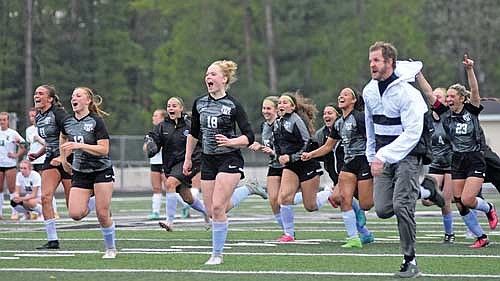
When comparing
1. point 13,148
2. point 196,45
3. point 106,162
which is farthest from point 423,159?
point 196,45

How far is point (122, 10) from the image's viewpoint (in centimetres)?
6700

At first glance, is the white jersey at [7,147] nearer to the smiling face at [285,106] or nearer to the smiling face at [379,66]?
the smiling face at [285,106]

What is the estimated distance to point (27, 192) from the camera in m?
23.5

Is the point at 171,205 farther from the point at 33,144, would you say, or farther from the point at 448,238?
the point at 33,144

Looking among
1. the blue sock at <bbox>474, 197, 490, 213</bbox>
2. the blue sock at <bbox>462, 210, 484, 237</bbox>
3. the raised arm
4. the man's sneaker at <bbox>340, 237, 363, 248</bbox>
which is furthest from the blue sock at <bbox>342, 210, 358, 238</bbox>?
the raised arm

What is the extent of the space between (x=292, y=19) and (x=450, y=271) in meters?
56.1

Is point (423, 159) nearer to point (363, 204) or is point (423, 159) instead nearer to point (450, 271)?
point (450, 271)

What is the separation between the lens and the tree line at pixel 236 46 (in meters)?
62.0

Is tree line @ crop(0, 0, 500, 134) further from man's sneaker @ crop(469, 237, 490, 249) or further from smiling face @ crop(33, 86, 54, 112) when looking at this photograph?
man's sneaker @ crop(469, 237, 490, 249)

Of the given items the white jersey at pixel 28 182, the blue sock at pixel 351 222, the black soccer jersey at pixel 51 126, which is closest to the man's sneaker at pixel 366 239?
the blue sock at pixel 351 222

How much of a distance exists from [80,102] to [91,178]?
87cm

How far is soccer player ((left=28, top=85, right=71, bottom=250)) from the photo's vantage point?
15.4m

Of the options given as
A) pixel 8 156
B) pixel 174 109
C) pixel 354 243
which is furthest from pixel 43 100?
pixel 8 156

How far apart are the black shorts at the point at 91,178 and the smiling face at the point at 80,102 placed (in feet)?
2.31
